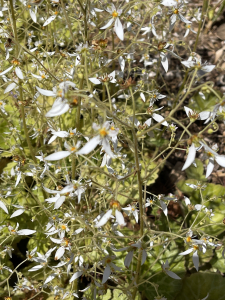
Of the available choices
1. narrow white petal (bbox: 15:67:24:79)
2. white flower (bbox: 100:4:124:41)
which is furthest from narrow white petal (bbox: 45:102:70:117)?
narrow white petal (bbox: 15:67:24:79)

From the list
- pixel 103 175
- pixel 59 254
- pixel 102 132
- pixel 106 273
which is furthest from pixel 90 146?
pixel 103 175

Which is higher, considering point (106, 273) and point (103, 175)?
point (106, 273)

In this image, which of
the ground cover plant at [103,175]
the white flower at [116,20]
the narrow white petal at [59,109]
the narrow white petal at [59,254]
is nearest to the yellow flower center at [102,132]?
the ground cover plant at [103,175]

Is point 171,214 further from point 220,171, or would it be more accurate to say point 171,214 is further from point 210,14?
point 210,14

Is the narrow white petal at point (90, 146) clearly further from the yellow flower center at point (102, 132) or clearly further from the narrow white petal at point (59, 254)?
the narrow white petal at point (59, 254)

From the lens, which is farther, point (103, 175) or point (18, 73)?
point (103, 175)

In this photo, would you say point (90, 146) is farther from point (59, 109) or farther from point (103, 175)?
point (103, 175)

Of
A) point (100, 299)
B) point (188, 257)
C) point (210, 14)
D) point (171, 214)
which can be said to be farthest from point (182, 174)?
point (210, 14)

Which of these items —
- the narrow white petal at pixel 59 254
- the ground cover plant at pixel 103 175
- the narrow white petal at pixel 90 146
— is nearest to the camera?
the narrow white petal at pixel 90 146
